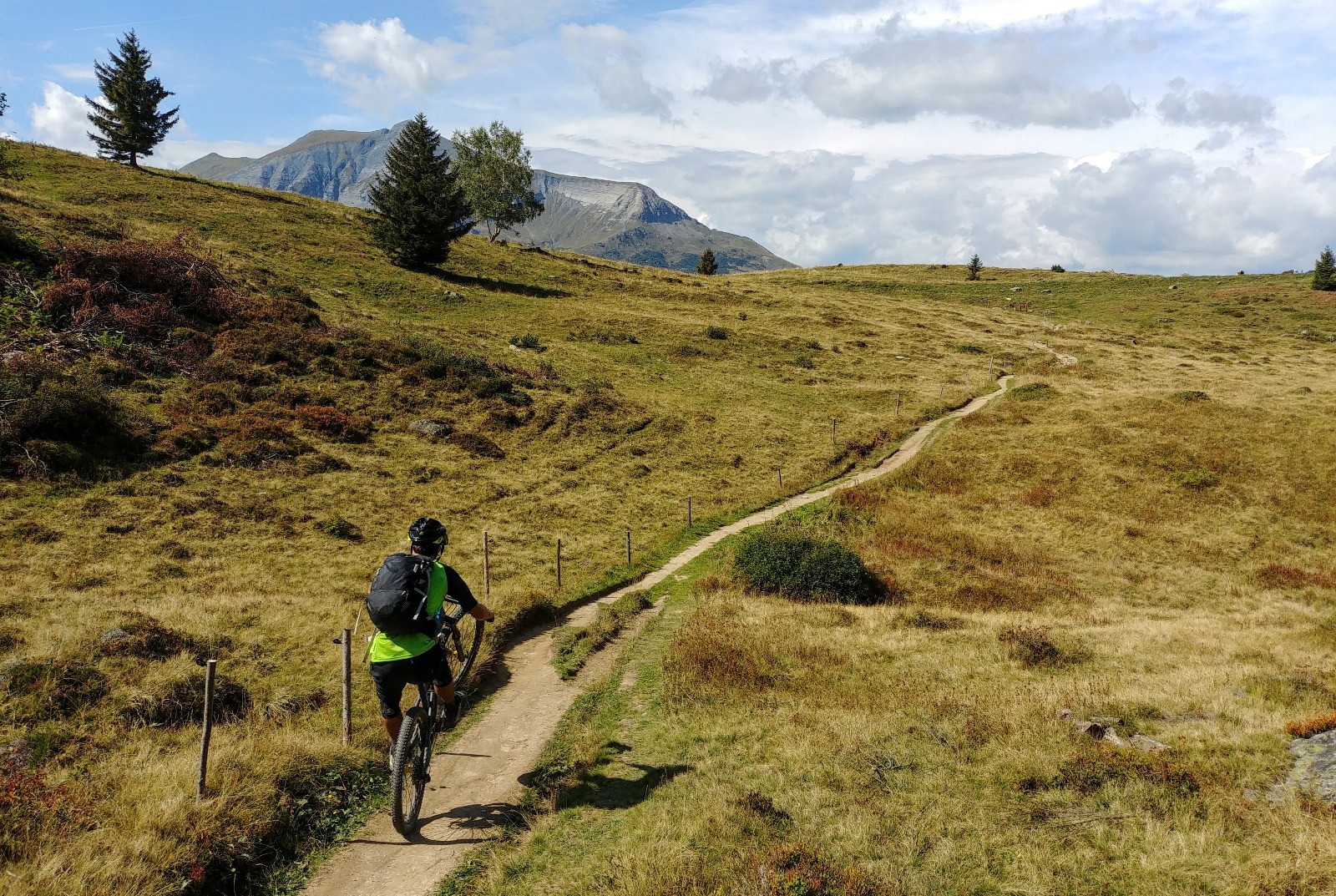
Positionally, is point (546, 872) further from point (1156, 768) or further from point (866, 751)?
point (1156, 768)

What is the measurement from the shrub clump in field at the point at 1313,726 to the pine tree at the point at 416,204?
6387 cm

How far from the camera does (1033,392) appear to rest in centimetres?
4784

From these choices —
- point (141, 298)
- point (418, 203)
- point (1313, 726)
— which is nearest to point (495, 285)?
point (418, 203)

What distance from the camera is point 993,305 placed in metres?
90.7

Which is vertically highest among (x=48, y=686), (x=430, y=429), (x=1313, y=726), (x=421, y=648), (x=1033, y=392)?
(x=1033, y=392)

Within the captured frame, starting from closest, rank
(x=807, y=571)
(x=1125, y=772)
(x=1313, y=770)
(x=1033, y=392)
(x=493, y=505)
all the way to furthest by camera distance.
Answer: (x=1313, y=770) < (x=1125, y=772) < (x=807, y=571) < (x=493, y=505) < (x=1033, y=392)

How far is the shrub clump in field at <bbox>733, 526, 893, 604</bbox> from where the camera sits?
20047 mm

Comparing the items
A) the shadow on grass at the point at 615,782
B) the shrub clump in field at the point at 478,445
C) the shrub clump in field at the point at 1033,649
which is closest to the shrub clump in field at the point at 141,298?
the shrub clump in field at the point at 478,445

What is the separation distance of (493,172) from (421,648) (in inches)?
3423

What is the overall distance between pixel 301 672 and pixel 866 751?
1052 centimetres

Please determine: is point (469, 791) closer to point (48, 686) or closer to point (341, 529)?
point (48, 686)

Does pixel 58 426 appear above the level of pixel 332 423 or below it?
above

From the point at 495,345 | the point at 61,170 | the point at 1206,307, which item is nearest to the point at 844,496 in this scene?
the point at 495,345

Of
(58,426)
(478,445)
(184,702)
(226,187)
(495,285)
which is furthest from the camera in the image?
(226,187)
